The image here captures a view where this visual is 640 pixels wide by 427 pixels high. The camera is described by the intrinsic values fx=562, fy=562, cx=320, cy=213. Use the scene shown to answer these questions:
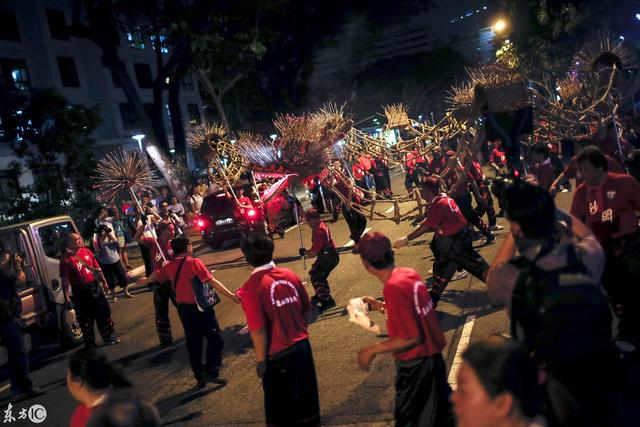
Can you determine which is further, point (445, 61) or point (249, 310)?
point (445, 61)

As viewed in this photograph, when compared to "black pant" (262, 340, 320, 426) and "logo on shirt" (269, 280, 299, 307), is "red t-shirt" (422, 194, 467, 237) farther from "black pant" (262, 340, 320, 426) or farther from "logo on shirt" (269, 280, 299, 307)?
"black pant" (262, 340, 320, 426)

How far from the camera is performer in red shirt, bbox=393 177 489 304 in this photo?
7.14 meters

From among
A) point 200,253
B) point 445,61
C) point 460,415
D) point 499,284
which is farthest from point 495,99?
point 445,61

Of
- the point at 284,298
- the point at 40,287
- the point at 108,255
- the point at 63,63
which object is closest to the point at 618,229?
the point at 284,298

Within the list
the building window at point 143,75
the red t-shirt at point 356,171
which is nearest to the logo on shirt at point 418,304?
the red t-shirt at point 356,171

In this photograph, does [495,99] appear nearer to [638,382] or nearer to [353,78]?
[638,382]

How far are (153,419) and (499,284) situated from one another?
5.90ft

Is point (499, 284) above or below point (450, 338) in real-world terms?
above

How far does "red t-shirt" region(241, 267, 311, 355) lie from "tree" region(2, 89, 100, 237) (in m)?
13.2

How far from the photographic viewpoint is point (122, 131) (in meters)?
36.7

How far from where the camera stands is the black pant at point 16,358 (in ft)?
22.5

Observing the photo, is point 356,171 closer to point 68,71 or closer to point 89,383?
point 89,383

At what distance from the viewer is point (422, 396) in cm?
342

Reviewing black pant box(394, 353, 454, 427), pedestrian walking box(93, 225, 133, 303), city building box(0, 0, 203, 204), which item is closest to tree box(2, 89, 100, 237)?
pedestrian walking box(93, 225, 133, 303)
